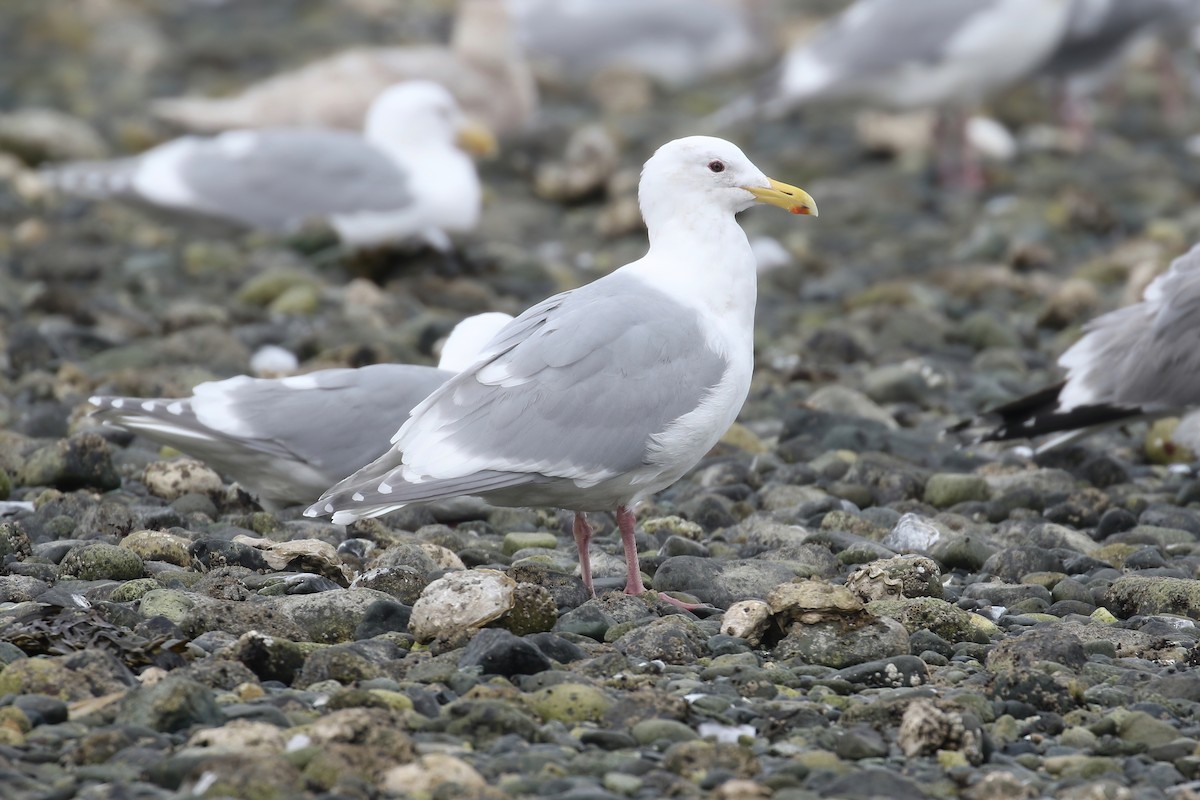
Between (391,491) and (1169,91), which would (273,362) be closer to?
(391,491)

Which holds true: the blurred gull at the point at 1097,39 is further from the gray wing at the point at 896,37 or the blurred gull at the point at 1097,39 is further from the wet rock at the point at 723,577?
the wet rock at the point at 723,577

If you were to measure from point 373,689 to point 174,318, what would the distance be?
451 cm

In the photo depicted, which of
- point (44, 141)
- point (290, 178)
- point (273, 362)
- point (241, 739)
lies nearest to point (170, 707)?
point (241, 739)

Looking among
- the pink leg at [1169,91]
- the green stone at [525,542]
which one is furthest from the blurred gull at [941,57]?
the green stone at [525,542]

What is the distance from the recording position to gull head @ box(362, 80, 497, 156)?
9719 millimetres

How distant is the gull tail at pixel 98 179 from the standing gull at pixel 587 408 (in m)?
5.40

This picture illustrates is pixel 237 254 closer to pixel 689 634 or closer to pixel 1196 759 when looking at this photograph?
pixel 689 634

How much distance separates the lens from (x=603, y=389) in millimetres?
4574

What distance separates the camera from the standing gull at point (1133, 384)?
6.21 m

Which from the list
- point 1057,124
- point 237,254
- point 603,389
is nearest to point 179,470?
point 603,389

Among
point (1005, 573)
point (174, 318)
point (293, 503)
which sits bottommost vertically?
point (1005, 573)

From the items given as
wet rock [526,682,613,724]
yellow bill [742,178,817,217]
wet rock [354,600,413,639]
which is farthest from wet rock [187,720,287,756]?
yellow bill [742,178,817,217]

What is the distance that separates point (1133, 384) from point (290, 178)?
16.3 feet

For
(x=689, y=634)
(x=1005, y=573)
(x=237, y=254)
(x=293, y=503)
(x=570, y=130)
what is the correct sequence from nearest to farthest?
1. (x=689, y=634)
2. (x=1005, y=573)
3. (x=293, y=503)
4. (x=237, y=254)
5. (x=570, y=130)
